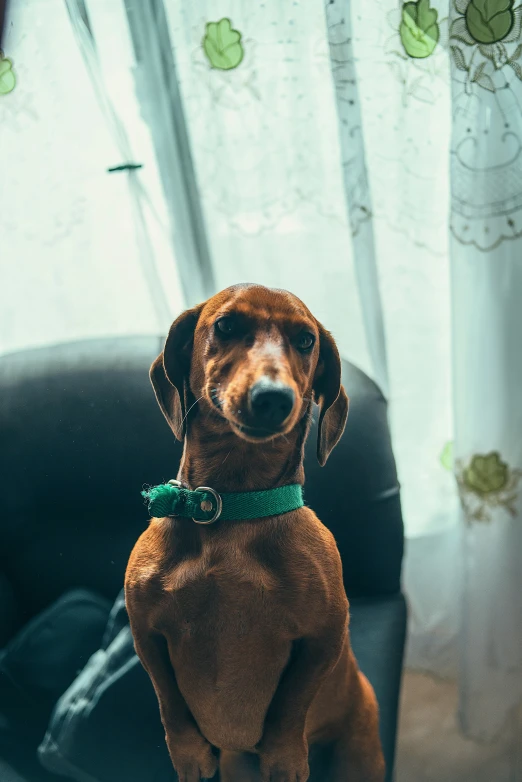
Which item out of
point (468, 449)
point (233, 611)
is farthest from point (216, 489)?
point (468, 449)

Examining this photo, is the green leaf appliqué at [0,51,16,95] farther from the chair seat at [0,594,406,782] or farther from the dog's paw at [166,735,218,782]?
the dog's paw at [166,735,218,782]

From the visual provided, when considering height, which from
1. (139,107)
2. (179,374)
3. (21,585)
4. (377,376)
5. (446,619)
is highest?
(139,107)

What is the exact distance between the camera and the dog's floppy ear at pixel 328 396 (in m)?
0.55

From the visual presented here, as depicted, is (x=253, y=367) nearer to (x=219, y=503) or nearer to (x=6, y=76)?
(x=219, y=503)

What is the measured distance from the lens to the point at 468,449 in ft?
2.73

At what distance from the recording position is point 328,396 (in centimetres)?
56

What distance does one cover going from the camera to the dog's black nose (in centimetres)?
47

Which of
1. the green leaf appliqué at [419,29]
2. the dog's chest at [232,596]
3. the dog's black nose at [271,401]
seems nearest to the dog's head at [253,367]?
the dog's black nose at [271,401]

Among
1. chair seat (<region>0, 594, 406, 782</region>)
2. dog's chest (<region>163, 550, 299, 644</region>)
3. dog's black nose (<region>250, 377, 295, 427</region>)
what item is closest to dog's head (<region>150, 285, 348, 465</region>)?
dog's black nose (<region>250, 377, 295, 427</region>)

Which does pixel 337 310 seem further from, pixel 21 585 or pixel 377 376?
pixel 21 585

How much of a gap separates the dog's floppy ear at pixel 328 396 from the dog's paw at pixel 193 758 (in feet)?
0.89

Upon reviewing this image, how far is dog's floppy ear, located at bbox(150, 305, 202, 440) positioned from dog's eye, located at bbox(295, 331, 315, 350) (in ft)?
0.30

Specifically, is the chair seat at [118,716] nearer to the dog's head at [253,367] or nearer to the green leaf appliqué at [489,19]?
the dog's head at [253,367]

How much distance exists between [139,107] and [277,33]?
18cm
